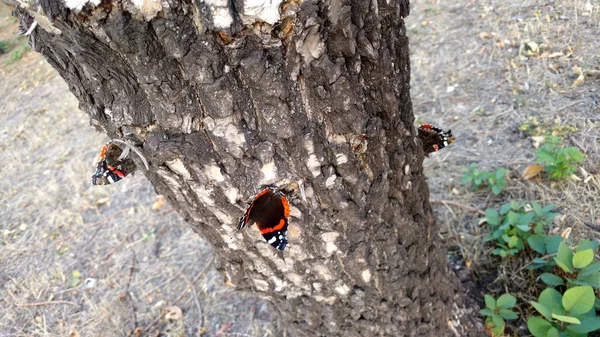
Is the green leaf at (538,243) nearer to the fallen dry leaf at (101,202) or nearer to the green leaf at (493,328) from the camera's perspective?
the green leaf at (493,328)

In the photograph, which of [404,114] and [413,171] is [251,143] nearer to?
[404,114]

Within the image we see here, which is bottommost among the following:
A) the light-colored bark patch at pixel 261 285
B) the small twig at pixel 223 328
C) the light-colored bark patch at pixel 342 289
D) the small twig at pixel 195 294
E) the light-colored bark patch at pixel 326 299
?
the small twig at pixel 223 328

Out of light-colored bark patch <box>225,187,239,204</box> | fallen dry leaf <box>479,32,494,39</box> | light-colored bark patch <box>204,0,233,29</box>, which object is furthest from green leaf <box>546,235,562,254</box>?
fallen dry leaf <box>479,32,494,39</box>

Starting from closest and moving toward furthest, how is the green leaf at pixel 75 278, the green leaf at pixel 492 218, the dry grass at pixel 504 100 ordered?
the green leaf at pixel 492 218 < the dry grass at pixel 504 100 < the green leaf at pixel 75 278

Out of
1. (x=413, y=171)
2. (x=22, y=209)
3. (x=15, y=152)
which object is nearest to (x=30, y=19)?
(x=413, y=171)

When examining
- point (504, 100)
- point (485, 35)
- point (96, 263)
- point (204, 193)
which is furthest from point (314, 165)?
point (485, 35)

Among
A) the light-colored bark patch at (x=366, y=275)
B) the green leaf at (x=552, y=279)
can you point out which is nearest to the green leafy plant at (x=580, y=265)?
the green leaf at (x=552, y=279)

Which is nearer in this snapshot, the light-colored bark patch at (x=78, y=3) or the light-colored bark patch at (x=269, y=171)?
the light-colored bark patch at (x=78, y=3)

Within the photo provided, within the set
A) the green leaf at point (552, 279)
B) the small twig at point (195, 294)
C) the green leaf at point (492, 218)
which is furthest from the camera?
the small twig at point (195, 294)

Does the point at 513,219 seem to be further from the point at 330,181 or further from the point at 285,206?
the point at 285,206
